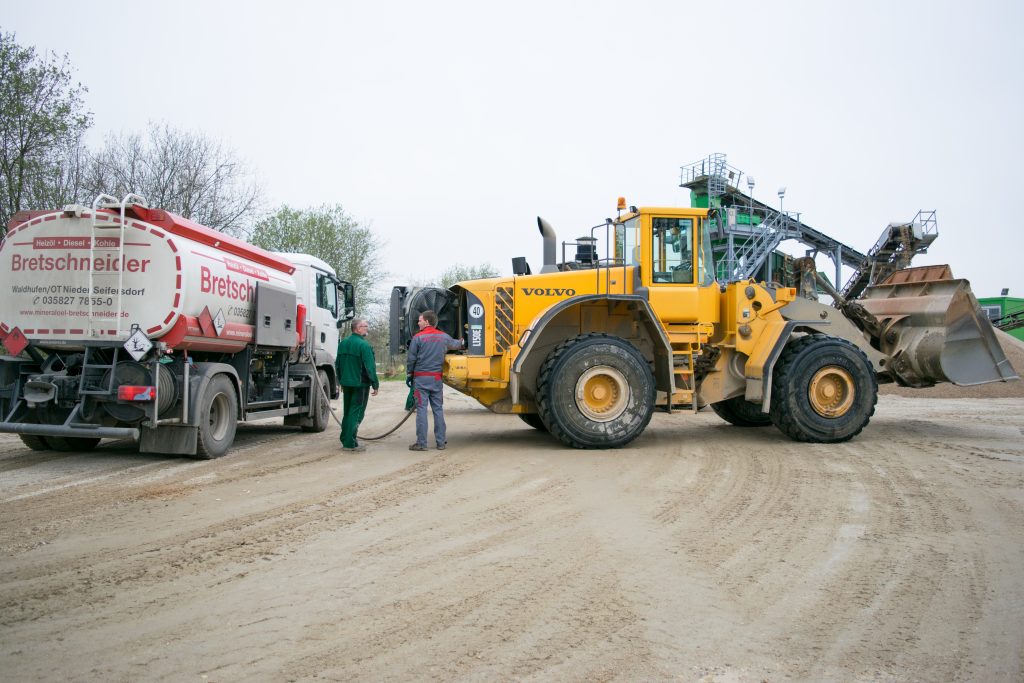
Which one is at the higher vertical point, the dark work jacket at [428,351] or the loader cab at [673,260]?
the loader cab at [673,260]

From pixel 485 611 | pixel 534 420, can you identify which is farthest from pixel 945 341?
pixel 485 611

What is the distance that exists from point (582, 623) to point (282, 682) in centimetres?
154

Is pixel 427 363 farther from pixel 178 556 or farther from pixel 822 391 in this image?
pixel 822 391

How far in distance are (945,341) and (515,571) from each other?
29.5 feet

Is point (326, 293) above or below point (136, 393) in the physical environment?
above

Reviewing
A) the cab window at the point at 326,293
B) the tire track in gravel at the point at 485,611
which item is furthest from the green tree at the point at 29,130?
the tire track in gravel at the point at 485,611

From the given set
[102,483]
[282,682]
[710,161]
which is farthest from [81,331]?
[710,161]

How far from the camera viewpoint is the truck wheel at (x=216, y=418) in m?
9.27

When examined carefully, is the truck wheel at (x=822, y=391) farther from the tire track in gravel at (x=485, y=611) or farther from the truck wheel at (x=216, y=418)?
the truck wheel at (x=216, y=418)

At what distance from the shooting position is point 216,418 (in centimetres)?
995

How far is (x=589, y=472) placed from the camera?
8.36m

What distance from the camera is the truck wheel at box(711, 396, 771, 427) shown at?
1232 cm

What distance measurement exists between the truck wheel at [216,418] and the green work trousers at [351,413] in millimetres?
1410

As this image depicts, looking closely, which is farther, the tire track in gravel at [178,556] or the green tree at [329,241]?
the green tree at [329,241]
